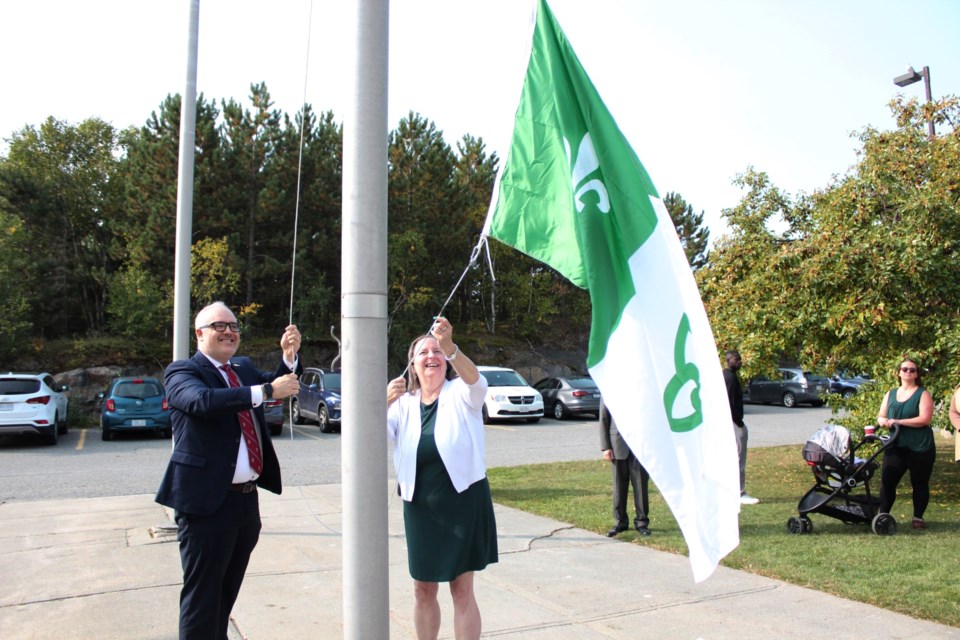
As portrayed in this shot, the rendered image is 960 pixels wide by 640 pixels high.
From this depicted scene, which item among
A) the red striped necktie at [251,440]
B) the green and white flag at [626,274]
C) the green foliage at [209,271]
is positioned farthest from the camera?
the green foliage at [209,271]

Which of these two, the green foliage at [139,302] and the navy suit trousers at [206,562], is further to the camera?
the green foliage at [139,302]

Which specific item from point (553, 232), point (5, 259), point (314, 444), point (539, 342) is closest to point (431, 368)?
point (553, 232)

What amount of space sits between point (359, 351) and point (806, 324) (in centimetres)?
832

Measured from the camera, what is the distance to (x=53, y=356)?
89.6ft

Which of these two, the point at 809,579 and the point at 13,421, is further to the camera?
the point at 13,421

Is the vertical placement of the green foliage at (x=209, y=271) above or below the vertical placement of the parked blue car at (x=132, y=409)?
above

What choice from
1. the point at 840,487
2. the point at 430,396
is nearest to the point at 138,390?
the point at 840,487

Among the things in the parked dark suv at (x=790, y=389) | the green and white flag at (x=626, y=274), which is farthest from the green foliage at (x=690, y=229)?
the green and white flag at (x=626, y=274)

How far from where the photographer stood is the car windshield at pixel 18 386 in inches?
655

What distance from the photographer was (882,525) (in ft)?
24.4

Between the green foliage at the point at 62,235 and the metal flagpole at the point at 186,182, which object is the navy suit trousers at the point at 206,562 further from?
the green foliage at the point at 62,235

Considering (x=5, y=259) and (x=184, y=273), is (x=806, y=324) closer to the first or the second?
(x=184, y=273)

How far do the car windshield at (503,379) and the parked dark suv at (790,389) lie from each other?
10.7m

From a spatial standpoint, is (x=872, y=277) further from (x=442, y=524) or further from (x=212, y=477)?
(x=212, y=477)
